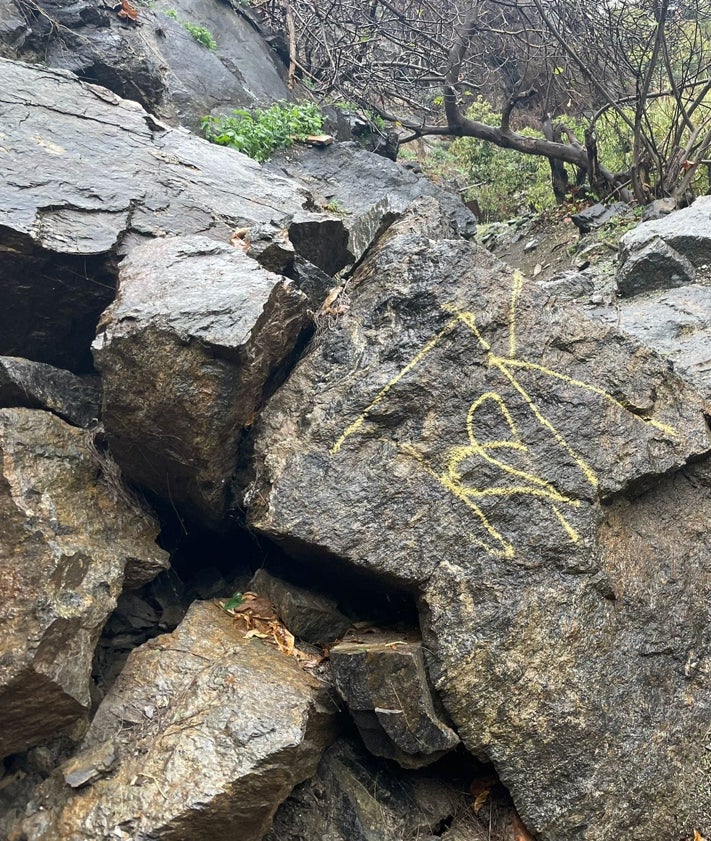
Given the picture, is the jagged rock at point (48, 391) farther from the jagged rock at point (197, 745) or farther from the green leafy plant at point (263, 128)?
the green leafy plant at point (263, 128)

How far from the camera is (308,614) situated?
10.5ft

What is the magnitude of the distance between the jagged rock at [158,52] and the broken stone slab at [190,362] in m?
3.84

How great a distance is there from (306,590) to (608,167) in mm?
7637

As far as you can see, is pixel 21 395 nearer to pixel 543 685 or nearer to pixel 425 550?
pixel 425 550

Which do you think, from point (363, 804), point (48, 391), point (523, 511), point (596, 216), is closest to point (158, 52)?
point (596, 216)

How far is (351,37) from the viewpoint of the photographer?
887cm

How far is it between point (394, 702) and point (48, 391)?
2.19 metres

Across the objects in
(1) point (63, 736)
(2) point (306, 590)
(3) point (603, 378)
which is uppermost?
(3) point (603, 378)

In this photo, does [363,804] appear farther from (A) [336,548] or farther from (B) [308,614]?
(A) [336,548]

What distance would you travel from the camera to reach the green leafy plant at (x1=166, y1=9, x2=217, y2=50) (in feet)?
26.8

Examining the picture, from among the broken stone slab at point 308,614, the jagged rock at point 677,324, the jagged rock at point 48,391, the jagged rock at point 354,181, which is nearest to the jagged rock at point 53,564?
the jagged rock at point 48,391

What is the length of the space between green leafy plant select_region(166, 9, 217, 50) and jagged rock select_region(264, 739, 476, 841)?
8.04 m

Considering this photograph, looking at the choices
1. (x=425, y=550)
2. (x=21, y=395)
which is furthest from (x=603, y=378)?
(x=21, y=395)

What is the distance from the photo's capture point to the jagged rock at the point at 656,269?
5.23 m
